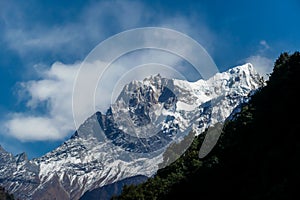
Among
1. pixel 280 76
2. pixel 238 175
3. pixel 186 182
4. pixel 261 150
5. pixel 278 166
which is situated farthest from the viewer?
pixel 186 182

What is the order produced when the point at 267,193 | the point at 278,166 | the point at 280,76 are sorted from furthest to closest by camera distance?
the point at 280,76
the point at 278,166
the point at 267,193

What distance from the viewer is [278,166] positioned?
161ft

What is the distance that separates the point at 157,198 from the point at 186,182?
7601 mm

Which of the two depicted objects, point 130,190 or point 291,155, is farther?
point 130,190

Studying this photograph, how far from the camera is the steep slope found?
159 ft

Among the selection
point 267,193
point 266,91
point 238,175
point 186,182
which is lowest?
point 267,193

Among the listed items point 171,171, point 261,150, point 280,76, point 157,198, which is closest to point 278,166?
point 261,150

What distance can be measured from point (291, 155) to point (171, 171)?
43939 millimetres

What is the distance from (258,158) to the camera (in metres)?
58.4

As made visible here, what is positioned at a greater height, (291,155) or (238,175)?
(238,175)

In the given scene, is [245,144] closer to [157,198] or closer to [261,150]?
[261,150]

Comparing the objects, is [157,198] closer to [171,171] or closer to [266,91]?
[171,171]

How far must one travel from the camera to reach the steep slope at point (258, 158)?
4838cm

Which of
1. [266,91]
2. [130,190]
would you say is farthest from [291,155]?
[130,190]
